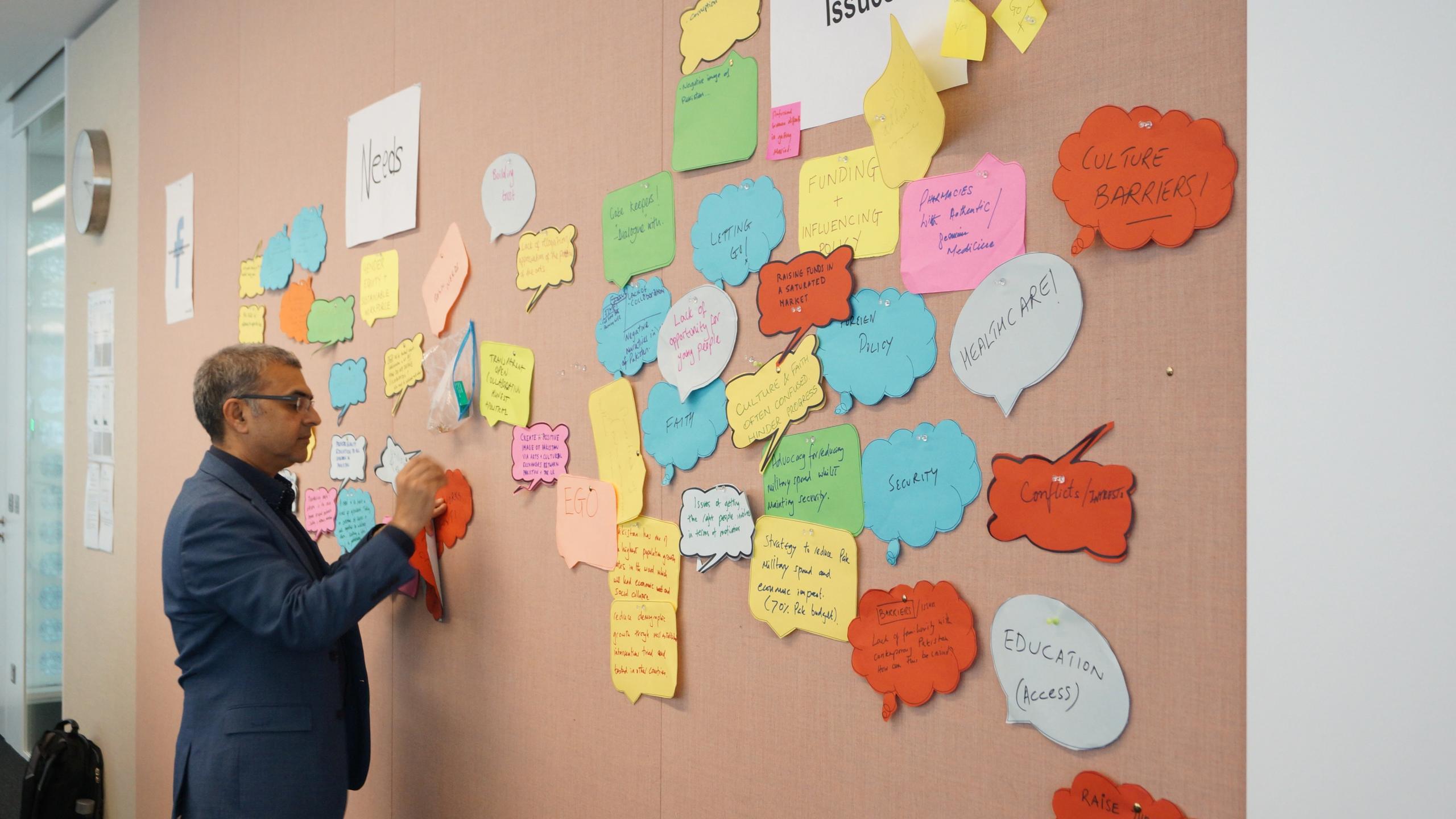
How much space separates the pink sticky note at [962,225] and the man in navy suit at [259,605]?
39.8 inches

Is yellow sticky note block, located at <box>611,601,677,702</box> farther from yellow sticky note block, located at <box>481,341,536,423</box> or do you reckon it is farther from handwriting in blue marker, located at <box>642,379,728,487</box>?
yellow sticky note block, located at <box>481,341,536,423</box>

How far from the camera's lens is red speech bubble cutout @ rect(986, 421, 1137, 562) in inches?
34.0

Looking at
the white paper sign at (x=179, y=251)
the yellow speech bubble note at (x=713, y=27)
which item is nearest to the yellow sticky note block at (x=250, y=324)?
the white paper sign at (x=179, y=251)

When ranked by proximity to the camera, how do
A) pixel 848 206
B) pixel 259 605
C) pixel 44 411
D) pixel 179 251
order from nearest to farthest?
pixel 848 206, pixel 259 605, pixel 179 251, pixel 44 411

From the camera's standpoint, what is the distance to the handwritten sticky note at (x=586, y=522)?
4.50 ft

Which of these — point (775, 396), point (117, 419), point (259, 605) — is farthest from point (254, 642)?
point (117, 419)

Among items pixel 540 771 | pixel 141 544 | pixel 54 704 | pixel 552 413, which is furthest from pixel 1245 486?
pixel 54 704

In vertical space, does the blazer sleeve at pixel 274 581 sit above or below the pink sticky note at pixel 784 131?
below

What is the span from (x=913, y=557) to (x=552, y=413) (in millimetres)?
689

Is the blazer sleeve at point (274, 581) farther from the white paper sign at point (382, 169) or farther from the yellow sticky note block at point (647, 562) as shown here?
the white paper sign at point (382, 169)

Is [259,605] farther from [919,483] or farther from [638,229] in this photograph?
[919,483]

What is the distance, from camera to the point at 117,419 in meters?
2.92

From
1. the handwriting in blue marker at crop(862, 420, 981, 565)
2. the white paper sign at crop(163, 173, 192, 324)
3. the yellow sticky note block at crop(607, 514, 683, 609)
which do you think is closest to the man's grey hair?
the yellow sticky note block at crop(607, 514, 683, 609)

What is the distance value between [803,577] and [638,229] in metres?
0.57
